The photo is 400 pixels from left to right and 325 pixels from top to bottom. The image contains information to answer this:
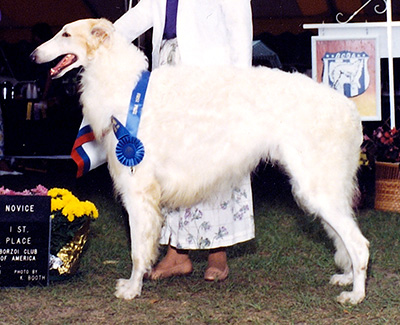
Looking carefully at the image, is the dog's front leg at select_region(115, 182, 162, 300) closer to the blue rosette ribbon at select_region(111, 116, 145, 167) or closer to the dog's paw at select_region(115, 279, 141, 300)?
the dog's paw at select_region(115, 279, 141, 300)

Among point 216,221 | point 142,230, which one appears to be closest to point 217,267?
point 216,221

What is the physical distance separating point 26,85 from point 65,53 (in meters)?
5.35

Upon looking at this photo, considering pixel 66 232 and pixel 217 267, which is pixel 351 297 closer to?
pixel 217 267

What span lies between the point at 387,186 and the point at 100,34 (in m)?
3.31

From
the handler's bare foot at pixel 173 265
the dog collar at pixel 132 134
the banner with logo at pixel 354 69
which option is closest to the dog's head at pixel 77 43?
the dog collar at pixel 132 134

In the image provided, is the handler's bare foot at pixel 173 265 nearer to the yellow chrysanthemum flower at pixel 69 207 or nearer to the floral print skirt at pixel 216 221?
the floral print skirt at pixel 216 221

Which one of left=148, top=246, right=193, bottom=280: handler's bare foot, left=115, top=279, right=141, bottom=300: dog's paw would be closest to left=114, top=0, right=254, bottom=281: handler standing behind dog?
left=148, top=246, right=193, bottom=280: handler's bare foot

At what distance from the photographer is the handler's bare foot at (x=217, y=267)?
375 centimetres

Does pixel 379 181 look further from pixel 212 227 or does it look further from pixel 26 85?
pixel 26 85

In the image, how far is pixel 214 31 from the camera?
371cm

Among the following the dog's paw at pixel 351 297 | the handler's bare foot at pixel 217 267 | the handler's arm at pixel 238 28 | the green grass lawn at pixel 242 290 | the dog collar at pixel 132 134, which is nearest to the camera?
the green grass lawn at pixel 242 290

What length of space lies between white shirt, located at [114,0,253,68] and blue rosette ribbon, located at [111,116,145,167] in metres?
0.61

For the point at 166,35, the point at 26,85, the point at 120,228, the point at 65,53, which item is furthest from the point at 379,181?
the point at 26,85

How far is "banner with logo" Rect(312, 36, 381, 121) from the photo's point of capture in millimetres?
5488
